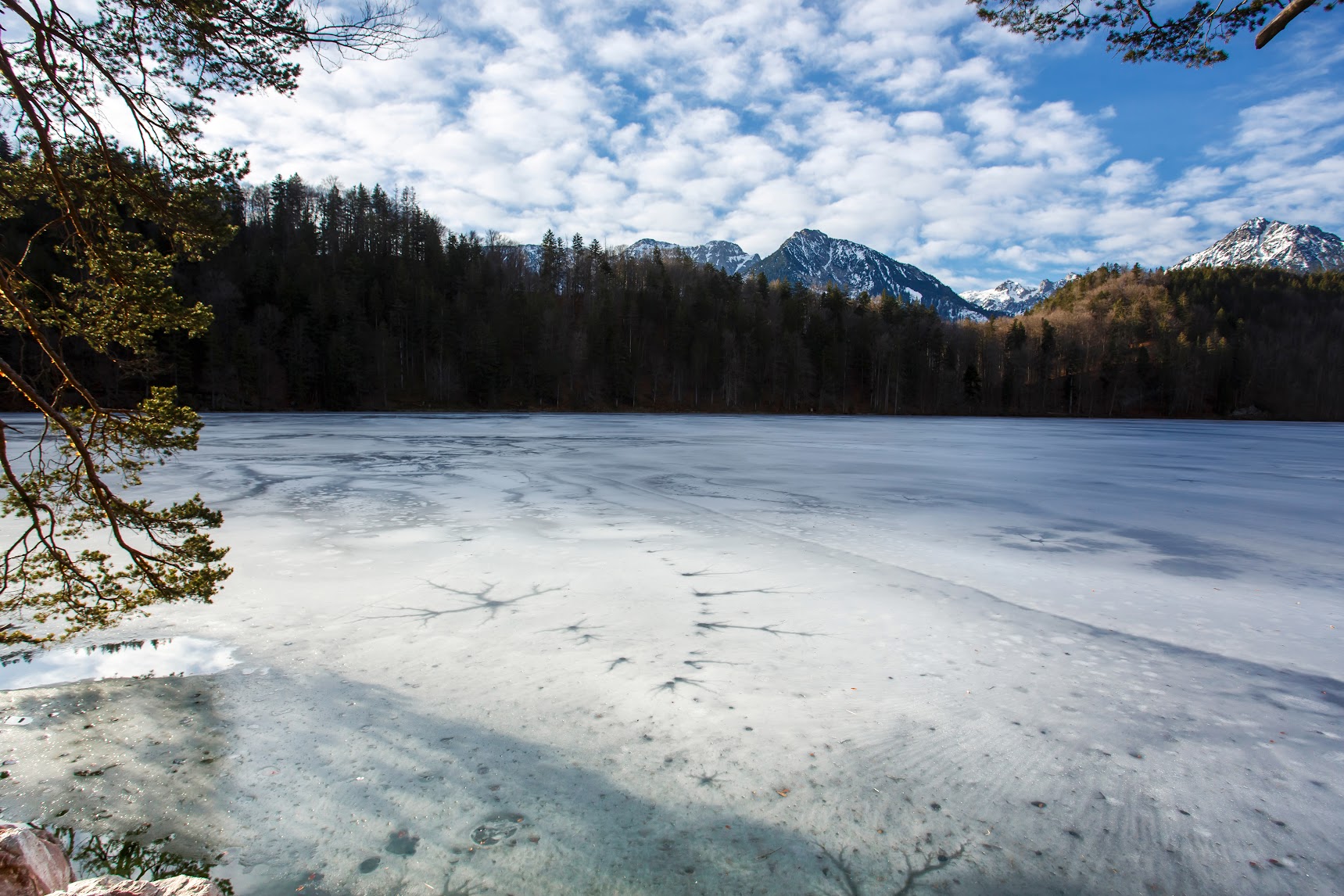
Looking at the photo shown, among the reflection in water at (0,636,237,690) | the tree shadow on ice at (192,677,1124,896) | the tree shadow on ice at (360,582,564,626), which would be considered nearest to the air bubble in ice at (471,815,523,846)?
the tree shadow on ice at (192,677,1124,896)

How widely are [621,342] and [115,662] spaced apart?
191 feet

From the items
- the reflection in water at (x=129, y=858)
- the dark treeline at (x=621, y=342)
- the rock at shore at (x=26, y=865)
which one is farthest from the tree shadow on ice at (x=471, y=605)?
the dark treeline at (x=621, y=342)

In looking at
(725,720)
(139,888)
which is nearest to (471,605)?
(725,720)

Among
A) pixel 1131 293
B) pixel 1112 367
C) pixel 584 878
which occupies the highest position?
pixel 1131 293

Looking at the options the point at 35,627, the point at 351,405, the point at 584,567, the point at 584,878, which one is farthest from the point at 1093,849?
the point at 351,405

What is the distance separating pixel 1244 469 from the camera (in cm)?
1462

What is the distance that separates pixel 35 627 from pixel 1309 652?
756 centimetres

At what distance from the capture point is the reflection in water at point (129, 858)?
1817 mm

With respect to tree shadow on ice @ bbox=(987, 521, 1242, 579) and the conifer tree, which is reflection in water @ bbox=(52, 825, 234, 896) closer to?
the conifer tree

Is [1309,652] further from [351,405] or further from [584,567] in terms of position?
[351,405]

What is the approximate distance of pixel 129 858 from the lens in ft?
6.22

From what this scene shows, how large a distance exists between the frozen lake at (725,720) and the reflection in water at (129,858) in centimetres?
3

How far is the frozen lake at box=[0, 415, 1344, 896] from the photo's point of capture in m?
1.99

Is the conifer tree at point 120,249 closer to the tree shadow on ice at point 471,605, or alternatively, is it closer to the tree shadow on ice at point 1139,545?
the tree shadow on ice at point 471,605
